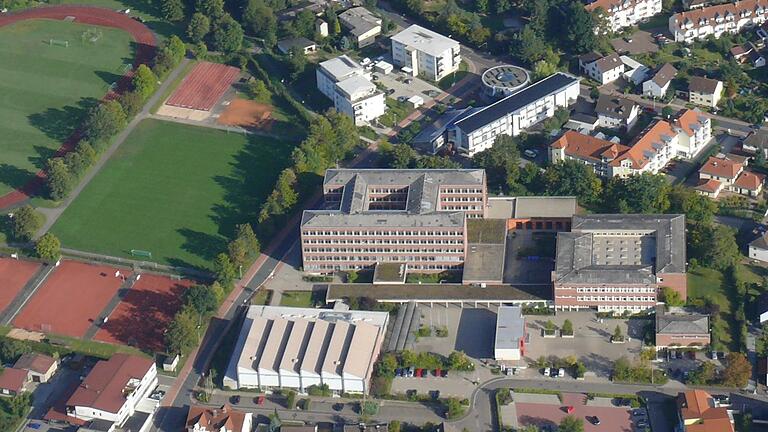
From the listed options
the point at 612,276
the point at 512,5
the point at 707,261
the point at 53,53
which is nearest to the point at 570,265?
the point at 612,276

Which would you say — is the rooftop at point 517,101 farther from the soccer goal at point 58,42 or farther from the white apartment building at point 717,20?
the soccer goal at point 58,42

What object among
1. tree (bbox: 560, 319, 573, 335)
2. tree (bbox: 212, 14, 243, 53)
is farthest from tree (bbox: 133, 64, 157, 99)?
tree (bbox: 560, 319, 573, 335)

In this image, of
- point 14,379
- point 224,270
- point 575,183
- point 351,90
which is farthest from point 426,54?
point 14,379

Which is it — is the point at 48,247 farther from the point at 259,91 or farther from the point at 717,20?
the point at 717,20

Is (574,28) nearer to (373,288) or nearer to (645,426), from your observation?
(373,288)

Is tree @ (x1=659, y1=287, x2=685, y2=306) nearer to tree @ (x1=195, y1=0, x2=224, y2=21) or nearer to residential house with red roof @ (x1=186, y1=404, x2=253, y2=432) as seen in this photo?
residential house with red roof @ (x1=186, y1=404, x2=253, y2=432)
